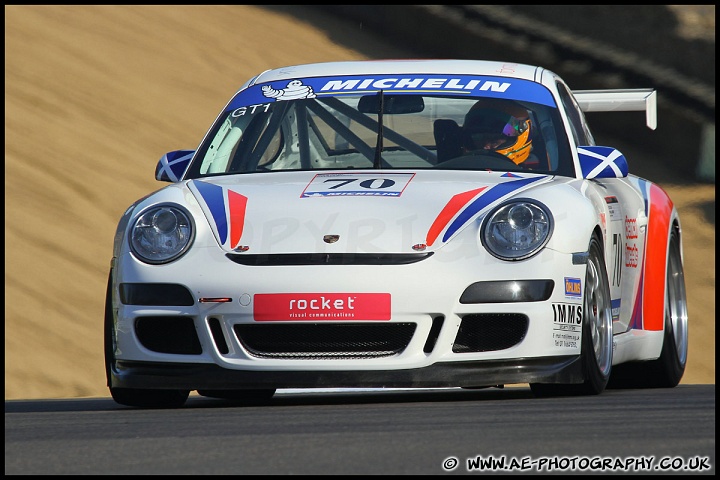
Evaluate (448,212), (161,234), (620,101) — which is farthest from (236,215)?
(620,101)

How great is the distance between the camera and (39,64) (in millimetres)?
16969

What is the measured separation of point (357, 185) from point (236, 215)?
519mm

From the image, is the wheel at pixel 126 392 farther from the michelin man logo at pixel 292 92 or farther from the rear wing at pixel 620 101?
the rear wing at pixel 620 101

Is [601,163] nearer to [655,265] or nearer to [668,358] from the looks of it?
[655,265]

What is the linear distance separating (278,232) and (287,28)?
16.4m

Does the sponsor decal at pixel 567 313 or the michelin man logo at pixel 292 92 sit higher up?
the michelin man logo at pixel 292 92

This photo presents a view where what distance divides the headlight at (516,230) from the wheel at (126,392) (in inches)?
59.8

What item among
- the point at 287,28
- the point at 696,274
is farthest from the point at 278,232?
the point at 287,28

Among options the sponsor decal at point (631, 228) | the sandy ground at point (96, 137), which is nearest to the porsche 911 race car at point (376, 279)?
the sponsor decal at point (631, 228)

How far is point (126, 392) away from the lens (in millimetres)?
6699

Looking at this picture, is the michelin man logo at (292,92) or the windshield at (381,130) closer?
the windshield at (381,130)

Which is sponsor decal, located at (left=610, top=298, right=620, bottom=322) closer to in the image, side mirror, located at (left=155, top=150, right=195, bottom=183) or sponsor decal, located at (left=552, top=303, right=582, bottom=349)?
sponsor decal, located at (left=552, top=303, right=582, bottom=349)

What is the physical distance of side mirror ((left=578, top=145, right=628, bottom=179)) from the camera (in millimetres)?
7148

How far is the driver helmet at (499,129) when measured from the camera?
7262mm
